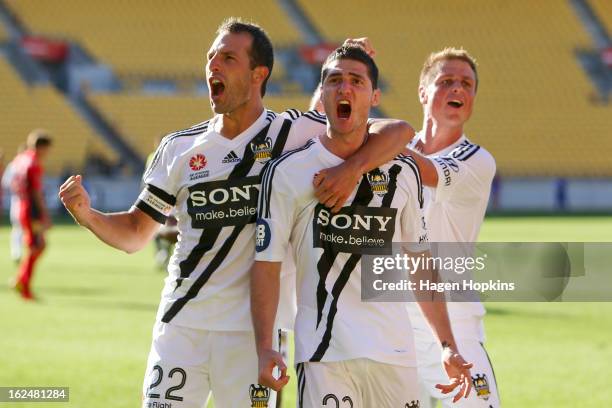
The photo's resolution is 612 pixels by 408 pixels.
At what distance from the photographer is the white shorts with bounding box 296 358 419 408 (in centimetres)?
388

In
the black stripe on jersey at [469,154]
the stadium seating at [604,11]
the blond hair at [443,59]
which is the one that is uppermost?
the stadium seating at [604,11]

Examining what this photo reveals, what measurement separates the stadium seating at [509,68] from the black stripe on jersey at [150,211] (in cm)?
3482

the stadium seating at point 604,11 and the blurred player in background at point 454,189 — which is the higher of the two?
the stadium seating at point 604,11

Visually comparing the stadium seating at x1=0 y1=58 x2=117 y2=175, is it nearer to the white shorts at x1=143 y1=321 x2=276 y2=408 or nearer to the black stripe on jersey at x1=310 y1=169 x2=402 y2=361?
the white shorts at x1=143 y1=321 x2=276 y2=408

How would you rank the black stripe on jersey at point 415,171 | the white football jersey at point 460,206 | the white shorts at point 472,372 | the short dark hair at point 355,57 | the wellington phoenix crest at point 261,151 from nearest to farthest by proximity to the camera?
the short dark hair at point 355,57, the black stripe on jersey at point 415,171, the wellington phoenix crest at point 261,151, the white shorts at point 472,372, the white football jersey at point 460,206

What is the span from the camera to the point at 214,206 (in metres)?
4.31

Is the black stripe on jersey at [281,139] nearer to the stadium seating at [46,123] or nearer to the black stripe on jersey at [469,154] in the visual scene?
the black stripe on jersey at [469,154]

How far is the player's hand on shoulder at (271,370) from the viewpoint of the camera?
12.4 feet

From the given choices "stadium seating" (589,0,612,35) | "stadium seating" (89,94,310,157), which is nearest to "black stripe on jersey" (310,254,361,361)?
"stadium seating" (89,94,310,157)

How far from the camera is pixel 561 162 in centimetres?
3969

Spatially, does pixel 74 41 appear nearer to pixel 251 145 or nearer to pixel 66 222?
pixel 66 222

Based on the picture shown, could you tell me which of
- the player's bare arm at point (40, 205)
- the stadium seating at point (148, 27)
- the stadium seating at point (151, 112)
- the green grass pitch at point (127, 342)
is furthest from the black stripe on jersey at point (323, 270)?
the stadium seating at point (148, 27)

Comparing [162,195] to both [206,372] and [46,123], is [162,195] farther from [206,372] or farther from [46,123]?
[46,123]

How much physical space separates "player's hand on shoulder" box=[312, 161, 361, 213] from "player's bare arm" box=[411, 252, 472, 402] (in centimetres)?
48
